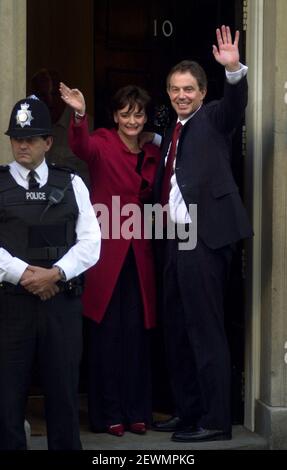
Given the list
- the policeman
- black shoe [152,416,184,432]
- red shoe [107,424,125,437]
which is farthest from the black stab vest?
black shoe [152,416,184,432]

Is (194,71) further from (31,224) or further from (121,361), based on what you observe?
(121,361)

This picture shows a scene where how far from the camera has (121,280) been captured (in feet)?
22.6

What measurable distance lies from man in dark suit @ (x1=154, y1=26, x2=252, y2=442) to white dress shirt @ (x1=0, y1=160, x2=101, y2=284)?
897 mm

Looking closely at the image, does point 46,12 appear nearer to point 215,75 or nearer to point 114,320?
point 215,75

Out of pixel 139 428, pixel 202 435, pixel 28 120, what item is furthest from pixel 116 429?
pixel 28 120

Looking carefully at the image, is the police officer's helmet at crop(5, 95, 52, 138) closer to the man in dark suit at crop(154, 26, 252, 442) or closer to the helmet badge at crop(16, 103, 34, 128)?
the helmet badge at crop(16, 103, 34, 128)

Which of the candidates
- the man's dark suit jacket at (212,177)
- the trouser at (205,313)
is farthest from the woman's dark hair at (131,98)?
the trouser at (205,313)

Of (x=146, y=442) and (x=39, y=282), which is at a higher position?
(x=39, y=282)

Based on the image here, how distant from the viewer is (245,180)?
22.9ft

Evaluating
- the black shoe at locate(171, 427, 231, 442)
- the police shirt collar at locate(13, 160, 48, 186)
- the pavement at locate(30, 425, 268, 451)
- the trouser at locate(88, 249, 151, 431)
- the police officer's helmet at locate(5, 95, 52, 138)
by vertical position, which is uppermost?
the police officer's helmet at locate(5, 95, 52, 138)

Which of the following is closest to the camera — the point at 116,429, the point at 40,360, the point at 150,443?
the point at 40,360

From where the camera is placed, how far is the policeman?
5613mm

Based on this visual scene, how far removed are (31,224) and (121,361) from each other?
1.56 meters

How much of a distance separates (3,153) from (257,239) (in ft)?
5.14
